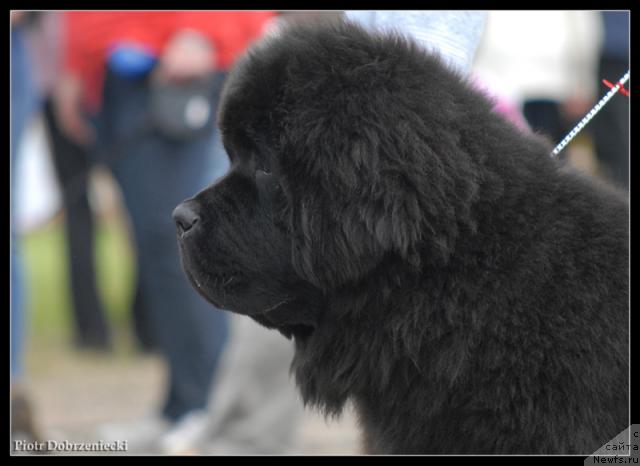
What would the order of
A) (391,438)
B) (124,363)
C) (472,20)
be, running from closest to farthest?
(391,438) → (472,20) → (124,363)

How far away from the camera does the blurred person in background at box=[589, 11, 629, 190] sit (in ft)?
18.3

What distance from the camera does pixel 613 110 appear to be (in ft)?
18.8

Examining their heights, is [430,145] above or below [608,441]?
above

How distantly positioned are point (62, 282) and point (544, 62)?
5.99 metres

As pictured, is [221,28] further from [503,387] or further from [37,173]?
[37,173]

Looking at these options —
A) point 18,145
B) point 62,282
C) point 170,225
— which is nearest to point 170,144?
point 170,225

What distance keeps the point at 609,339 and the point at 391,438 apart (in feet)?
1.90

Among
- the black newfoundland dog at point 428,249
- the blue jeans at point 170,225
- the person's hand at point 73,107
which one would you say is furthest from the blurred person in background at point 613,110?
the black newfoundland dog at point 428,249

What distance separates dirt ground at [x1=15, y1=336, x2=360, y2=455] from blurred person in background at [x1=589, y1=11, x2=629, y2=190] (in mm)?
2038

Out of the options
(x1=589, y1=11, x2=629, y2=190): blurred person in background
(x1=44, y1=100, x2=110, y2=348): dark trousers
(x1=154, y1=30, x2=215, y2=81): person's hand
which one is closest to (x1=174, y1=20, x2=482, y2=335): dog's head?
(x1=154, y1=30, x2=215, y2=81): person's hand

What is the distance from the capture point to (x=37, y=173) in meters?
8.88

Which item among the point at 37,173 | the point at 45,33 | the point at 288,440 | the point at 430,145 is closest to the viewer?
the point at 430,145

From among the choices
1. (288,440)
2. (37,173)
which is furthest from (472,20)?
(37,173)

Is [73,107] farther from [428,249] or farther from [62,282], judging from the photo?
[62,282]
